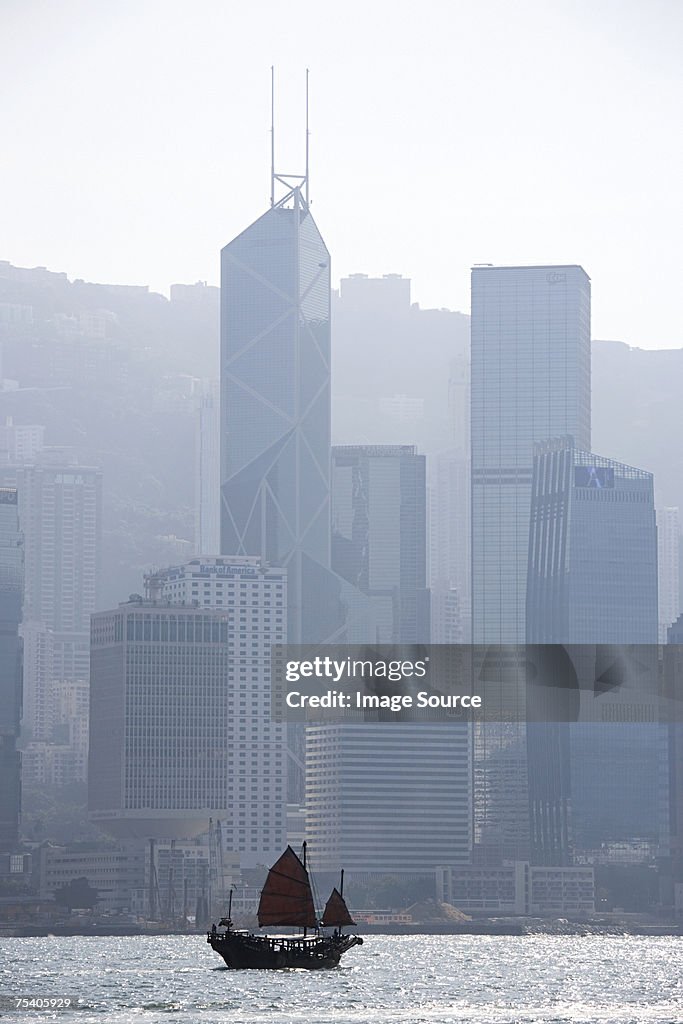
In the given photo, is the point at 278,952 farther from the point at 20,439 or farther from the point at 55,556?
the point at 20,439

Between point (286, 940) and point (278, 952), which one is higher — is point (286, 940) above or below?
above

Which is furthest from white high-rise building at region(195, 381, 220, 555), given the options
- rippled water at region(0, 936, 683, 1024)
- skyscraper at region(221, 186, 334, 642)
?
rippled water at region(0, 936, 683, 1024)

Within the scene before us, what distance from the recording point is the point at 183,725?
328ft

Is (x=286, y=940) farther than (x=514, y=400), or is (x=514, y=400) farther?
(x=514, y=400)

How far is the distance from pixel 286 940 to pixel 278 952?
173 cm

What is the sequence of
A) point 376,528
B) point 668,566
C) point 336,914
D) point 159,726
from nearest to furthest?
point 336,914 → point 159,726 → point 668,566 → point 376,528

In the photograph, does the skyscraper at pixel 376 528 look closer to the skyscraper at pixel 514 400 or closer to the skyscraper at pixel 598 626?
the skyscraper at pixel 514 400

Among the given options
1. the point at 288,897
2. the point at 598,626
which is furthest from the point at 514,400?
the point at 288,897

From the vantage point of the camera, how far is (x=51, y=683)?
112688 millimetres

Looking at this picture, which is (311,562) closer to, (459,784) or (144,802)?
(459,784)

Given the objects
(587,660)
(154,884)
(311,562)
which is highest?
(311,562)

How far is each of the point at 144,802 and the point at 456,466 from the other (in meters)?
41.5

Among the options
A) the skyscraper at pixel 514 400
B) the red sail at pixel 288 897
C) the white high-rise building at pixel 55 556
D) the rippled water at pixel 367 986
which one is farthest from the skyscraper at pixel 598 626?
the red sail at pixel 288 897

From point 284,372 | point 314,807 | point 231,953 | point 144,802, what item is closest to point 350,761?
point 314,807
